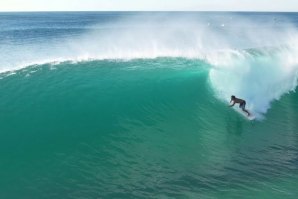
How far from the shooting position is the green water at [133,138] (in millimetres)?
11062

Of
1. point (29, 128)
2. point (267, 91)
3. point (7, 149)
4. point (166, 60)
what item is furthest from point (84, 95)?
point (267, 91)

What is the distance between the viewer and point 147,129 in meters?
14.6

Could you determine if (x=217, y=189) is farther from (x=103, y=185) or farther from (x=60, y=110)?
(x=60, y=110)

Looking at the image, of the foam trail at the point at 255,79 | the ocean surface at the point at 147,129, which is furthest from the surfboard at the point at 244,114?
the foam trail at the point at 255,79

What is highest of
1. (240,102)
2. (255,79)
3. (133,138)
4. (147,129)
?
(255,79)

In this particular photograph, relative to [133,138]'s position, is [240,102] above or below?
above

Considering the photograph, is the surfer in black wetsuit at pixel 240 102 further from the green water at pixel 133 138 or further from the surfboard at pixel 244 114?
the green water at pixel 133 138

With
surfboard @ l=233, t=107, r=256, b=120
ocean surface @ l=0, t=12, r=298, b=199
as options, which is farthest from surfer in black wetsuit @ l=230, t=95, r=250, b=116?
ocean surface @ l=0, t=12, r=298, b=199

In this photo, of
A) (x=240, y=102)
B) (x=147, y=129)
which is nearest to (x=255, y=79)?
(x=240, y=102)

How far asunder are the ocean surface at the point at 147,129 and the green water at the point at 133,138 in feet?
0.12

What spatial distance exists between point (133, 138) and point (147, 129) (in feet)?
3.30

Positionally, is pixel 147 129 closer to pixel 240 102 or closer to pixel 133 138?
pixel 133 138

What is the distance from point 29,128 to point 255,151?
7.88 m

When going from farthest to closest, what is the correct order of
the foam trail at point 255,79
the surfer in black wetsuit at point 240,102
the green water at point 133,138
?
the foam trail at point 255,79 < the surfer in black wetsuit at point 240,102 < the green water at point 133,138
